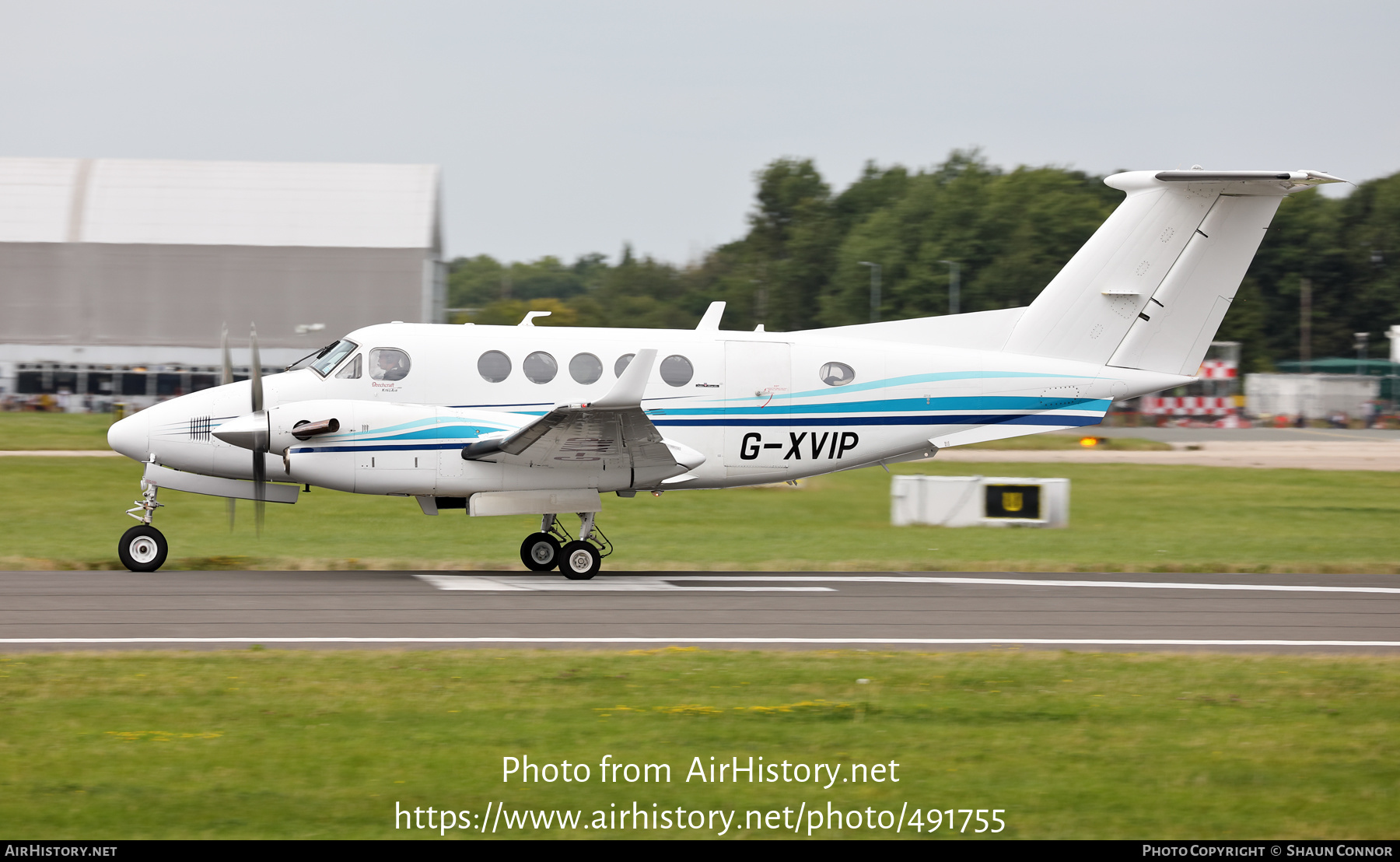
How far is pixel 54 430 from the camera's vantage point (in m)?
42.4

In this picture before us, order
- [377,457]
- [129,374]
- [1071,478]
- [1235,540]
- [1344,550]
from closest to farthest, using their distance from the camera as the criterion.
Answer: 1. [377,457]
2. [1344,550]
3. [1235,540]
4. [1071,478]
5. [129,374]

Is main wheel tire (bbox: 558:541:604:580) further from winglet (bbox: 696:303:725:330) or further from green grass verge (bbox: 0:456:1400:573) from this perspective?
winglet (bbox: 696:303:725:330)

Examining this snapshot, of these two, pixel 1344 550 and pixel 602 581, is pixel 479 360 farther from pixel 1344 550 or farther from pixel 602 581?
pixel 1344 550

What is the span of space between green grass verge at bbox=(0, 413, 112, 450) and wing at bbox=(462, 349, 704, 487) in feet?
77.4

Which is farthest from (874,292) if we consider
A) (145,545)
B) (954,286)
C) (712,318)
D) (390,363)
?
(145,545)

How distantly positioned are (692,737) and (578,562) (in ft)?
25.2

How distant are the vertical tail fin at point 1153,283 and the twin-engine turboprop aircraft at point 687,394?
22 millimetres

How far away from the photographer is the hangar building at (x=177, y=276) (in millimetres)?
52062

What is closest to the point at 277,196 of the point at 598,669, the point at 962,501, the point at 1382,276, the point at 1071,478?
the point at 1071,478

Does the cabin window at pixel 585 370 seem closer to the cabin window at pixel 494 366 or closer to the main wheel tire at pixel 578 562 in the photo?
the cabin window at pixel 494 366

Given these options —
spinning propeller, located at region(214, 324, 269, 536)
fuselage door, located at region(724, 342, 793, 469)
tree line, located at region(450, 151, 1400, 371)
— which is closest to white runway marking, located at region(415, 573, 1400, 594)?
fuselage door, located at region(724, 342, 793, 469)

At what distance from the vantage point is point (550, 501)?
592 inches

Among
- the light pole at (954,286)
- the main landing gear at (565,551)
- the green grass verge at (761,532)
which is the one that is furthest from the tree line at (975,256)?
the main landing gear at (565,551)

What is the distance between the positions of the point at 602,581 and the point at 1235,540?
1147cm
